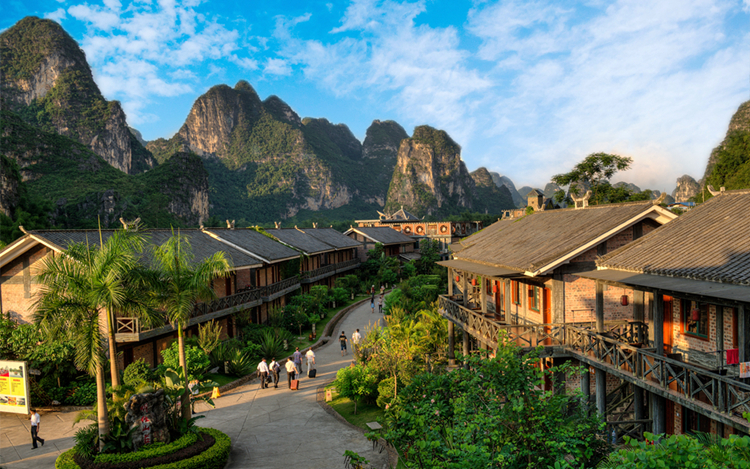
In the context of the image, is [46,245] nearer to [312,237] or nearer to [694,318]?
[694,318]

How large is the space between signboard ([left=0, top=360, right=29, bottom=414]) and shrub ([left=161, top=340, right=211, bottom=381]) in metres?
4.79

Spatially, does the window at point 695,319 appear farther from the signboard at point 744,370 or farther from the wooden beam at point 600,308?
the signboard at point 744,370

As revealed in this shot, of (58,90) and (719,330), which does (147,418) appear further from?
(58,90)

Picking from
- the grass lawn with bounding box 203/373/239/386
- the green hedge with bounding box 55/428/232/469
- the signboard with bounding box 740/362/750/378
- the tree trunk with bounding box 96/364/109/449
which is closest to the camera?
the signboard with bounding box 740/362/750/378

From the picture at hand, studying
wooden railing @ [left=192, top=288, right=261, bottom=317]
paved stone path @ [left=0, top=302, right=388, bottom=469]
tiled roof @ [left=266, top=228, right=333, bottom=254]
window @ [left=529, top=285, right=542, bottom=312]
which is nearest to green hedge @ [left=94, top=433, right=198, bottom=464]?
paved stone path @ [left=0, top=302, right=388, bottom=469]

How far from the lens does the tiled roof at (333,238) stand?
5167 cm

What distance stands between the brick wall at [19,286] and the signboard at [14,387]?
525 centimetres

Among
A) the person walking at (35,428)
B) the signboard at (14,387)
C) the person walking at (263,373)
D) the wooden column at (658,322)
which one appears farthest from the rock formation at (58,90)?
the wooden column at (658,322)

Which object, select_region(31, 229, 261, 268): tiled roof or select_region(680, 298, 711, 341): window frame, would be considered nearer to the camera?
select_region(680, 298, 711, 341): window frame

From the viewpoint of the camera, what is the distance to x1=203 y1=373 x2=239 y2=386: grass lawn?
21984 mm

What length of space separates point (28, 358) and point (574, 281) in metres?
21.8

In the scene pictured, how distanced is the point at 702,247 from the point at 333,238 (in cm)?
4525

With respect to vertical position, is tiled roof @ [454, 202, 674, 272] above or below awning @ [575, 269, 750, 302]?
above

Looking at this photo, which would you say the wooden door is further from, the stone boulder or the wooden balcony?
the stone boulder
